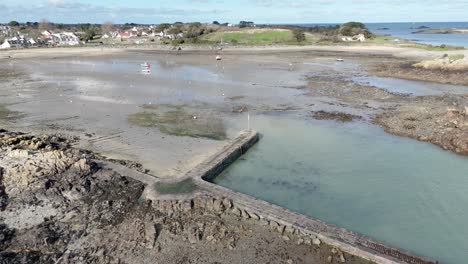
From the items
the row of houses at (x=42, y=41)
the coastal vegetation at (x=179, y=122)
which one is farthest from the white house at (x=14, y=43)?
the coastal vegetation at (x=179, y=122)

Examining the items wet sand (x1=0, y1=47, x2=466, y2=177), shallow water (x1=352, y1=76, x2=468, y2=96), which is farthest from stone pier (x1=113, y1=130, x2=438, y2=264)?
shallow water (x1=352, y1=76, x2=468, y2=96)

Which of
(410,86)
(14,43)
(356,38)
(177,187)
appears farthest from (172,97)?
(14,43)

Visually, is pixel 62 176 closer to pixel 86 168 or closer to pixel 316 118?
pixel 86 168

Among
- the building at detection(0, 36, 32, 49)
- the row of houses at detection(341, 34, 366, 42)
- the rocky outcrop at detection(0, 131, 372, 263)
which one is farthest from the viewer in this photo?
the building at detection(0, 36, 32, 49)

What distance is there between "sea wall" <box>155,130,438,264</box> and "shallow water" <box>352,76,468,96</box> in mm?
22019

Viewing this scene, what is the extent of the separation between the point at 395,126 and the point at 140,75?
1075 inches

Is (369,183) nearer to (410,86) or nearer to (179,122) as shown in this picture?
(179,122)

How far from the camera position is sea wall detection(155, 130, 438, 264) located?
9039 millimetres

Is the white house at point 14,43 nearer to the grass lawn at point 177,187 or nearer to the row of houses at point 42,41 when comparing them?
the row of houses at point 42,41

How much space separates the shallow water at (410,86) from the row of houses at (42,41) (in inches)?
2906

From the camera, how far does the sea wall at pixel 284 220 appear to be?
9039mm

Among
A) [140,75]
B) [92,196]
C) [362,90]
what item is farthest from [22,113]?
[362,90]

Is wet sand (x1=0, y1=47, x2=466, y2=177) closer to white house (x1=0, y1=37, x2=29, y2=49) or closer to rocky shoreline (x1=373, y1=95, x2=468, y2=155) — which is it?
rocky shoreline (x1=373, y1=95, x2=468, y2=155)

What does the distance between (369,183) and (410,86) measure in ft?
70.4
